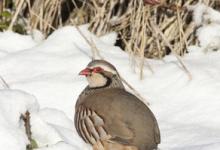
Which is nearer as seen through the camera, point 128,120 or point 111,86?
point 128,120

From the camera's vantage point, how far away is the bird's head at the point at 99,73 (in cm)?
466

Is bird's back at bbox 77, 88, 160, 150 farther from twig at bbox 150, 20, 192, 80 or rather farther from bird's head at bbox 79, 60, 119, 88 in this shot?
twig at bbox 150, 20, 192, 80

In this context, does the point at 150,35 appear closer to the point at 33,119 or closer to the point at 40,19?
the point at 40,19

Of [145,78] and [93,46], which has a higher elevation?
[93,46]

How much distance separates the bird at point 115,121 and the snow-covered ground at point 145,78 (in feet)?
0.33

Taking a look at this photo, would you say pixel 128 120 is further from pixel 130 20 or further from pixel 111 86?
pixel 130 20

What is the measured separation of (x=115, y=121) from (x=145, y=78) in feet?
4.79

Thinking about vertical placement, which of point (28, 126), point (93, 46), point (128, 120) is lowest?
point (93, 46)

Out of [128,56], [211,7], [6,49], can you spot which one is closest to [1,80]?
[6,49]

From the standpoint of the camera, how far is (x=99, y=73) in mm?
4703

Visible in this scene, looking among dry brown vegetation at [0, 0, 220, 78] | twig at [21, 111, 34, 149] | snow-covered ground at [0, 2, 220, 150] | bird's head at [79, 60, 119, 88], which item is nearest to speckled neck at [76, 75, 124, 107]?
bird's head at [79, 60, 119, 88]

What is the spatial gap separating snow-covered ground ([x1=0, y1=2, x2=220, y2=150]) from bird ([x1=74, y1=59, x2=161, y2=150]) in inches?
4.0

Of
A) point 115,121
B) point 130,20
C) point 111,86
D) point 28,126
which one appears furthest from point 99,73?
point 28,126

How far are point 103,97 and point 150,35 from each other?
6.01ft
